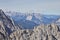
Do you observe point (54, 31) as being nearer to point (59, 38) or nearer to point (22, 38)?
point (59, 38)

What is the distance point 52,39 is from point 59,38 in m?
6.88

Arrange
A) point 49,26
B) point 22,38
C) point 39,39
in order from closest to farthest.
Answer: point 22,38 < point 39,39 < point 49,26

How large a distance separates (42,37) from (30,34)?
781cm

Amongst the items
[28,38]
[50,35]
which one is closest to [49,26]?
[50,35]

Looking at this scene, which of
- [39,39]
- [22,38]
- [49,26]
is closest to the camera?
[22,38]

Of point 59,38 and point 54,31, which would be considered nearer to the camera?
point 59,38

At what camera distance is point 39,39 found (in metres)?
142

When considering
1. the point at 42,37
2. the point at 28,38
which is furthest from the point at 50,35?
the point at 28,38

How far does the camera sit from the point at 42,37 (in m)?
142

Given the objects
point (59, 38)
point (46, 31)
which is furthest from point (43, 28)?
point (59, 38)

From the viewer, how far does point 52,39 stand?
134m

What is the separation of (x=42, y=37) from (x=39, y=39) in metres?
2.21

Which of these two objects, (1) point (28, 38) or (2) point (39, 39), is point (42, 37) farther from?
(1) point (28, 38)

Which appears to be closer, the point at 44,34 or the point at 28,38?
the point at 28,38
